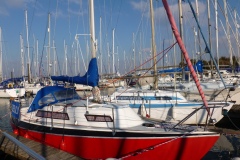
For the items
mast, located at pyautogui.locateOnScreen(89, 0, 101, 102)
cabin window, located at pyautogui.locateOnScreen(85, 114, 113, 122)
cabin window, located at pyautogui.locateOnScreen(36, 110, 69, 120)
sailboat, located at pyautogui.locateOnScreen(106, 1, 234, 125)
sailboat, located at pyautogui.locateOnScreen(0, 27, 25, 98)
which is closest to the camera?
cabin window, located at pyautogui.locateOnScreen(85, 114, 113, 122)

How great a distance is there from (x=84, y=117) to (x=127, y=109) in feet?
4.82

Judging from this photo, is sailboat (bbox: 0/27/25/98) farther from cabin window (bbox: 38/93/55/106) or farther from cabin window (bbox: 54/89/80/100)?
cabin window (bbox: 38/93/55/106)

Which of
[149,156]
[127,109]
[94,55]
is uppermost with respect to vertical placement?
[94,55]

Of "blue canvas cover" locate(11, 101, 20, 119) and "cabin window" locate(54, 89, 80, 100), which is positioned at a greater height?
"cabin window" locate(54, 89, 80, 100)

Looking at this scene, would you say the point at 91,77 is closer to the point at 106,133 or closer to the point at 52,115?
the point at 52,115

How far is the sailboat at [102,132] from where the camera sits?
296 inches

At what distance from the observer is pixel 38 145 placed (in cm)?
861

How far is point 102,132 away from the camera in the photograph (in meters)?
8.03

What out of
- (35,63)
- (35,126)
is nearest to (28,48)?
(35,63)

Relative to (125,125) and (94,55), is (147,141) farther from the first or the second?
(94,55)

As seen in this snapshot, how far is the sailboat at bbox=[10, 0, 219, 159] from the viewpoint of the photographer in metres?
7.52

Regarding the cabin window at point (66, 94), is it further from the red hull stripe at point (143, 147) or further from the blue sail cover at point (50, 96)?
the red hull stripe at point (143, 147)

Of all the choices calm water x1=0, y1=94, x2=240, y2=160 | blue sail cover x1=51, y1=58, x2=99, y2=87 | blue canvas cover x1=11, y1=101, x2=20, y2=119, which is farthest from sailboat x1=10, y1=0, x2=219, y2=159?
calm water x1=0, y1=94, x2=240, y2=160

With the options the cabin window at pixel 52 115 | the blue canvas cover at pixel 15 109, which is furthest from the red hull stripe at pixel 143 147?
the blue canvas cover at pixel 15 109
